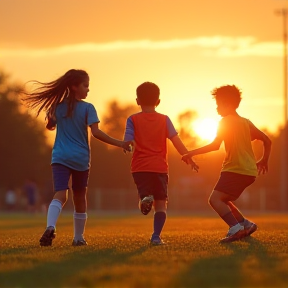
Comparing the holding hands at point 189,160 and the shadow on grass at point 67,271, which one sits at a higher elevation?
the holding hands at point 189,160

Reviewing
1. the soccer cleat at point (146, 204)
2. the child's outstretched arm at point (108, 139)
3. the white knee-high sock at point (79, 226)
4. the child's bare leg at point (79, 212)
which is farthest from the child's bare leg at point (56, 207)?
the soccer cleat at point (146, 204)

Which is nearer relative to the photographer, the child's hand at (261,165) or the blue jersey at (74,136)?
the blue jersey at (74,136)

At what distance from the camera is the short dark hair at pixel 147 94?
1027 cm

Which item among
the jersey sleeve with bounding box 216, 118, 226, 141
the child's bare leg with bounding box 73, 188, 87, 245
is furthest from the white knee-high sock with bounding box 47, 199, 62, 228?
the jersey sleeve with bounding box 216, 118, 226, 141

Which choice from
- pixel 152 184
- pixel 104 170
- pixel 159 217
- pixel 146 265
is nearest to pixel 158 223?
pixel 159 217

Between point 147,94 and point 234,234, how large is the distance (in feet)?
6.16

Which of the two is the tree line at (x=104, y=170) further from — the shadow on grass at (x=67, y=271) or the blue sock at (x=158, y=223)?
the shadow on grass at (x=67, y=271)

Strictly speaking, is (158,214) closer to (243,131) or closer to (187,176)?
(243,131)

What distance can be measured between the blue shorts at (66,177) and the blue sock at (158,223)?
88cm

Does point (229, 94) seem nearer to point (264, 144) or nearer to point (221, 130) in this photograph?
point (221, 130)

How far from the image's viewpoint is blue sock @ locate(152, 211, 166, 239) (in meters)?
9.87

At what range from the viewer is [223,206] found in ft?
34.3

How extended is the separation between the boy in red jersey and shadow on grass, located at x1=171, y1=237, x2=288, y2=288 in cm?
151

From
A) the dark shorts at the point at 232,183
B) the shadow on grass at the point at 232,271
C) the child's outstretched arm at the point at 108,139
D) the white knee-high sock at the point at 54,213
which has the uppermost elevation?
the child's outstretched arm at the point at 108,139
